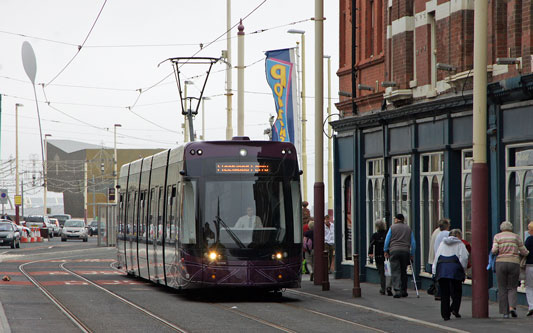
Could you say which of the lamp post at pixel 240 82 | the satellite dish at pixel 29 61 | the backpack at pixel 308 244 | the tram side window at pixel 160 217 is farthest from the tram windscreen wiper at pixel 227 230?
the satellite dish at pixel 29 61

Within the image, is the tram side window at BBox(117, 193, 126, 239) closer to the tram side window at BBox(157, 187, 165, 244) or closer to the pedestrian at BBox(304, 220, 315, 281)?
the pedestrian at BBox(304, 220, 315, 281)

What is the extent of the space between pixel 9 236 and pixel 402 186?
3513 centimetres

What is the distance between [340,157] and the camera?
2969cm

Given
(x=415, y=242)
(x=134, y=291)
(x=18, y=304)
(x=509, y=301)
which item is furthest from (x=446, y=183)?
(x=18, y=304)

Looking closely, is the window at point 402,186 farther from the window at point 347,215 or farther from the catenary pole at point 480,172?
the catenary pole at point 480,172

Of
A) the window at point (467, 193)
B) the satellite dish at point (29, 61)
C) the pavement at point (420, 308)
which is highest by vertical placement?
the satellite dish at point (29, 61)

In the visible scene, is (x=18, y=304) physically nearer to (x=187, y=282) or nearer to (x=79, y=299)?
(x=79, y=299)

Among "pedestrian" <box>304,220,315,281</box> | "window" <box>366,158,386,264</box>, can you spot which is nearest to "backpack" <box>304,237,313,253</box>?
"pedestrian" <box>304,220,315,281</box>

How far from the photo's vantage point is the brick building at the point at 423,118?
800 inches

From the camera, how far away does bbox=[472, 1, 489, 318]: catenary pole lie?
16.7 metres

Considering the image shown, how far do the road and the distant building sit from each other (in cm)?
9519

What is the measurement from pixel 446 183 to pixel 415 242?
7.18ft

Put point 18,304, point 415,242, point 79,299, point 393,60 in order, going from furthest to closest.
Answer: point 393,60 < point 415,242 < point 79,299 < point 18,304

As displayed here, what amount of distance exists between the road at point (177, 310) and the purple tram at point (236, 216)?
581 millimetres
